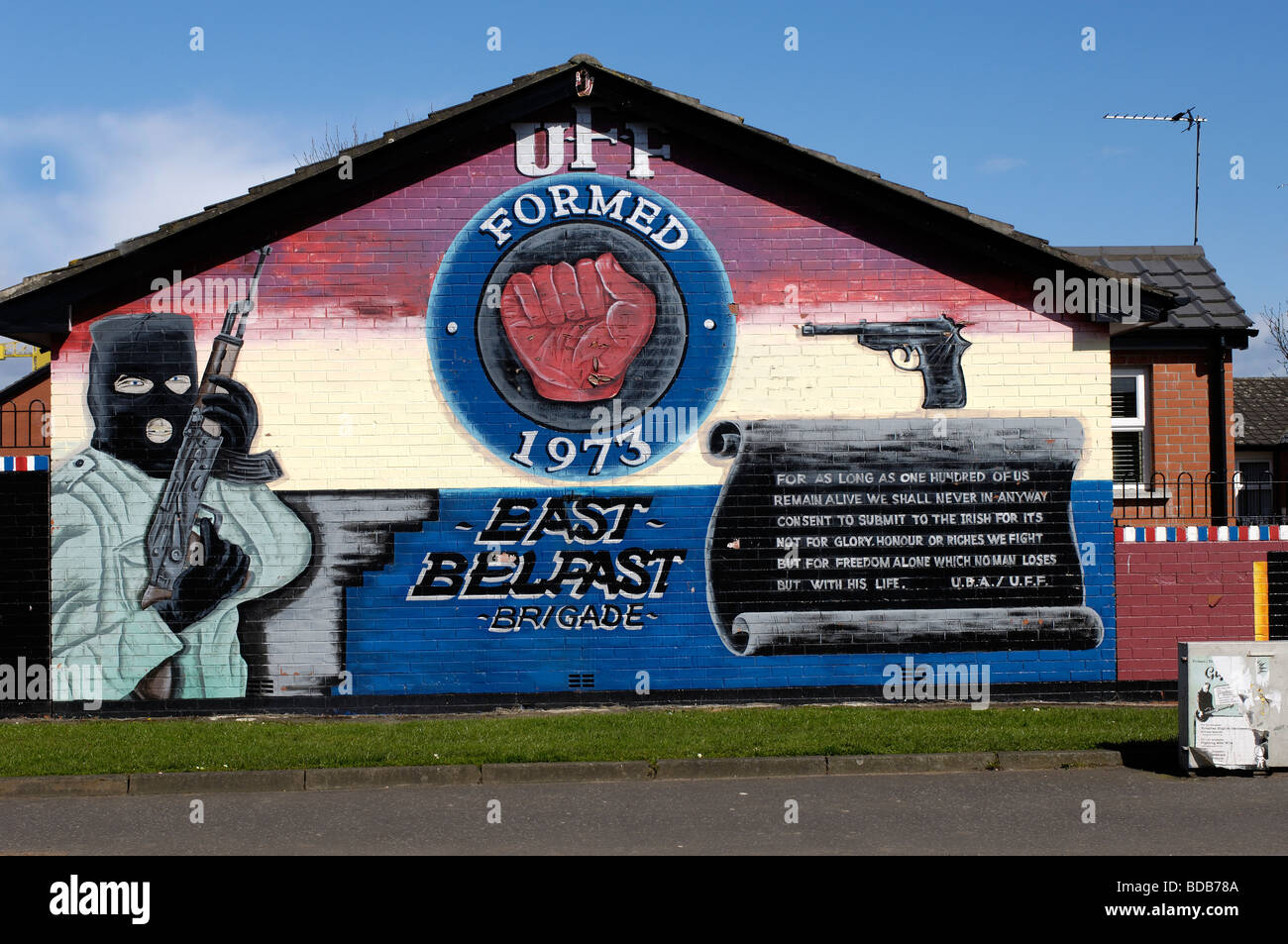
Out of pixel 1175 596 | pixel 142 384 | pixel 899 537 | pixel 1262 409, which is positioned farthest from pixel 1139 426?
pixel 1262 409

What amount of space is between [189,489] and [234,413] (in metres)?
0.89

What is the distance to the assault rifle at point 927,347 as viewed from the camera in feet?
41.2

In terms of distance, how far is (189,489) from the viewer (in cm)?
1222

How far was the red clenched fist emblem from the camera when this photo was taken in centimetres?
1240

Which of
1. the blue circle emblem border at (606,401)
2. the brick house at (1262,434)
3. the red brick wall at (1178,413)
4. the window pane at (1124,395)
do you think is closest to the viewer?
the blue circle emblem border at (606,401)

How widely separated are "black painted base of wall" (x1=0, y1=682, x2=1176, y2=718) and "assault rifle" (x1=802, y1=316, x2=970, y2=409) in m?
3.06

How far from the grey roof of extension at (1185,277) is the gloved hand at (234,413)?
10.2m

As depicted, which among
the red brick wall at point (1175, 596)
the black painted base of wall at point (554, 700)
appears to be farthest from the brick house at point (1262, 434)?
the black painted base of wall at point (554, 700)

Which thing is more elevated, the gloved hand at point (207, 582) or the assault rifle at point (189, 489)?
the assault rifle at point (189, 489)

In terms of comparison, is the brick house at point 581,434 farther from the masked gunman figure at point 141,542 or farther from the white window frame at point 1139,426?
the white window frame at point 1139,426

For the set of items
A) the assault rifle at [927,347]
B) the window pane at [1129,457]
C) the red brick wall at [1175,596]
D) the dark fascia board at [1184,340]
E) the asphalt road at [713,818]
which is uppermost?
the dark fascia board at [1184,340]

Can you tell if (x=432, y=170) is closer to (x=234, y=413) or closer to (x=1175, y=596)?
(x=234, y=413)

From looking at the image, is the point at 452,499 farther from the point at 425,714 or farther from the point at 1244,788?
the point at 1244,788

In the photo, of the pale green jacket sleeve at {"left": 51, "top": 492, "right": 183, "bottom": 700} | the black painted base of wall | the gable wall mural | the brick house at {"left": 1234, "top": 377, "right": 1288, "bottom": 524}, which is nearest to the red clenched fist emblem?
the gable wall mural
